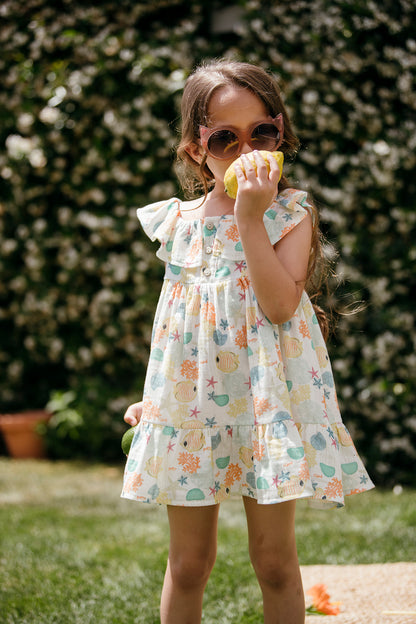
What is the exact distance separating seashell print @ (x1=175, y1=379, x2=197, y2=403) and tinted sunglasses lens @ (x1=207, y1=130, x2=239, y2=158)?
1.83 ft

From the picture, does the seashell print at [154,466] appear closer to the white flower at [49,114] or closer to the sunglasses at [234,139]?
the sunglasses at [234,139]

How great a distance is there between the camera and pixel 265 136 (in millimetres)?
1756

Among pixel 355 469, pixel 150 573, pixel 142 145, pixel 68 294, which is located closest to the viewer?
pixel 355 469

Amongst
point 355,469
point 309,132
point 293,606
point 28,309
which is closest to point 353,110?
point 309,132

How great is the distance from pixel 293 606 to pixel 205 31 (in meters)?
4.38

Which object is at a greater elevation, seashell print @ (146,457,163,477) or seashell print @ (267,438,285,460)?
seashell print @ (267,438,285,460)

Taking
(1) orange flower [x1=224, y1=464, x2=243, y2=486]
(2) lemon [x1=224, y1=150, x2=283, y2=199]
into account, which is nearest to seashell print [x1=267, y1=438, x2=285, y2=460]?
(1) orange flower [x1=224, y1=464, x2=243, y2=486]

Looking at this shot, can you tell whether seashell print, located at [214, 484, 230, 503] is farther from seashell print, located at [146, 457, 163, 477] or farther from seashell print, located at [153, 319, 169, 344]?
seashell print, located at [153, 319, 169, 344]

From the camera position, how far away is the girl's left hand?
5.30 ft

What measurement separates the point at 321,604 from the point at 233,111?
5.00 ft

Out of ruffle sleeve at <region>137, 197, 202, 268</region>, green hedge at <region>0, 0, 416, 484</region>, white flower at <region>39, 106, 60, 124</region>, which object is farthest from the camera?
white flower at <region>39, 106, 60, 124</region>

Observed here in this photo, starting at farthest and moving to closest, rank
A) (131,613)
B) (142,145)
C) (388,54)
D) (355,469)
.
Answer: (142,145)
(388,54)
(131,613)
(355,469)

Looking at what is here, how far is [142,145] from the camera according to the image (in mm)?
4992

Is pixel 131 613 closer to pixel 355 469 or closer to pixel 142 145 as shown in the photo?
pixel 355 469
